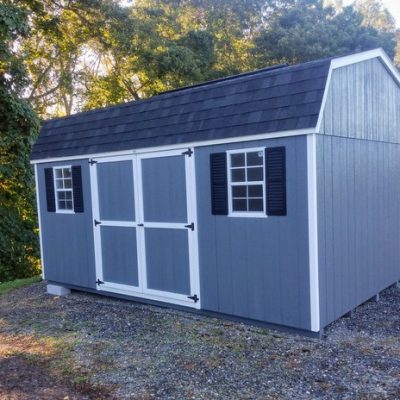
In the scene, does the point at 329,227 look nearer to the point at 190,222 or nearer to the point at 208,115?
the point at 190,222

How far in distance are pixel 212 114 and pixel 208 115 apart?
58 millimetres

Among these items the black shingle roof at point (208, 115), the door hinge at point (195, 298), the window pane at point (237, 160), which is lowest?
the door hinge at point (195, 298)

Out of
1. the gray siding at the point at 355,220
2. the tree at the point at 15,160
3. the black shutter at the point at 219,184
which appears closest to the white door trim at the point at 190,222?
the black shutter at the point at 219,184

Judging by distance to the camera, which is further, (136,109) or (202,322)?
(136,109)

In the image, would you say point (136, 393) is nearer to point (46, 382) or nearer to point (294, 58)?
point (46, 382)

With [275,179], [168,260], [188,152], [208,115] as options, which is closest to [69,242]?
[168,260]

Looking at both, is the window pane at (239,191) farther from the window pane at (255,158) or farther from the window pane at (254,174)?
the window pane at (255,158)

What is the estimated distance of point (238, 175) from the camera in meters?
4.68

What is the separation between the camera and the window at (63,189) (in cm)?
659

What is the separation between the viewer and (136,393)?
3.37 m

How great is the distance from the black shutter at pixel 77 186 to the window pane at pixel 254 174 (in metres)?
2.91

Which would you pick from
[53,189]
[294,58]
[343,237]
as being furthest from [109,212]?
[294,58]

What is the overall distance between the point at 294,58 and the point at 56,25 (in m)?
8.08

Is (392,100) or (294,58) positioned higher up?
(294,58)
